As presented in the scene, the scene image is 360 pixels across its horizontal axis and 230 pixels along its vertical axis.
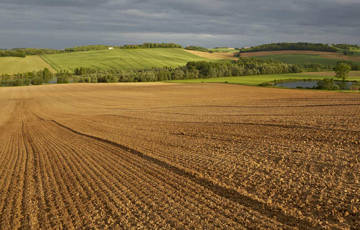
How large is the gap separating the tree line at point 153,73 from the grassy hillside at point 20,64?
257 inches

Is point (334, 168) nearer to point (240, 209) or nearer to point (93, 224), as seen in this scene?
point (240, 209)

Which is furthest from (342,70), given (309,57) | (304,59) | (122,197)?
(122,197)

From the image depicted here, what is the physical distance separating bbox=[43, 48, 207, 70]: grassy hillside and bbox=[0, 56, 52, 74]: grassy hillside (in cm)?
409

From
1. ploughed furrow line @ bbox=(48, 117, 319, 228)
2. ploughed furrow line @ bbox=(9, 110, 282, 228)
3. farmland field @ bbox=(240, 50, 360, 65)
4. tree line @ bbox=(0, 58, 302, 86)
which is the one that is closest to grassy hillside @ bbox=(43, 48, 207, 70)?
tree line @ bbox=(0, 58, 302, 86)

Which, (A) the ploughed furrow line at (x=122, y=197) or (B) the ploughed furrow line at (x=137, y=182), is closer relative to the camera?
(A) the ploughed furrow line at (x=122, y=197)

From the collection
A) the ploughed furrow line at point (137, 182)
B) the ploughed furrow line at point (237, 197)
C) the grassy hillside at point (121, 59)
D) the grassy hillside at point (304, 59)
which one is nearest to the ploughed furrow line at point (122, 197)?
the ploughed furrow line at point (137, 182)

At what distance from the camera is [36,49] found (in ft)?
460

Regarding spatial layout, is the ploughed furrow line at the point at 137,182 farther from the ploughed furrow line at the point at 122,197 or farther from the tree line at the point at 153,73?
the tree line at the point at 153,73

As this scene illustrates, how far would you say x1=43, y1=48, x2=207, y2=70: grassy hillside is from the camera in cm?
10475

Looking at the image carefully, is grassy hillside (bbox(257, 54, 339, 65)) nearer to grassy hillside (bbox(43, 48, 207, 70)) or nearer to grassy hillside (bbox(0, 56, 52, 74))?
grassy hillside (bbox(43, 48, 207, 70))

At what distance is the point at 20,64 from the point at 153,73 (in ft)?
186

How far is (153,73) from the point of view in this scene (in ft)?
297

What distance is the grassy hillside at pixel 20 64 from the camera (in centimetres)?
9433

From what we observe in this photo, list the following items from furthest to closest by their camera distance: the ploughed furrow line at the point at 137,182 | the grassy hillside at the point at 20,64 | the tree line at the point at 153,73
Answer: the grassy hillside at the point at 20,64 < the tree line at the point at 153,73 < the ploughed furrow line at the point at 137,182
